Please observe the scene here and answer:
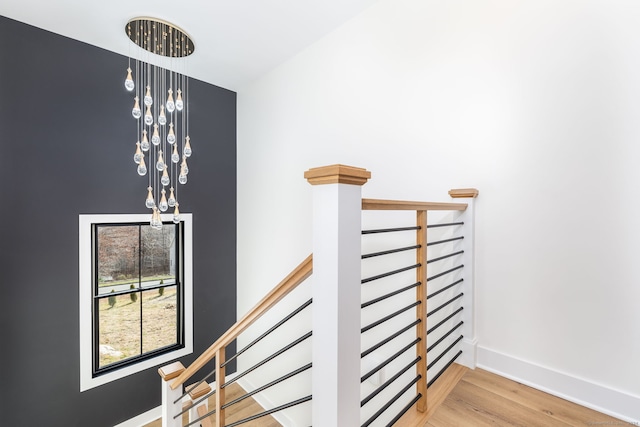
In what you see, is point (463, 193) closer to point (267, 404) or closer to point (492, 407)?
point (492, 407)

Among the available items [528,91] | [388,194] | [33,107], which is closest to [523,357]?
[388,194]

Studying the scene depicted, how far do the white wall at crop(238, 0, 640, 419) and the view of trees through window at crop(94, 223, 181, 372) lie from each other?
2457 mm

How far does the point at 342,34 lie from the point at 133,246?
9.89ft

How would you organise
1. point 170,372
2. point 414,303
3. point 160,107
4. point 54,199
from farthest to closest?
1. point 160,107
2. point 54,199
3. point 170,372
4. point 414,303

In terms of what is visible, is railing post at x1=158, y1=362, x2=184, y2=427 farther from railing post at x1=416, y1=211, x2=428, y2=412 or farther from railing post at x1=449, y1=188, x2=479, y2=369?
railing post at x1=449, y1=188, x2=479, y2=369

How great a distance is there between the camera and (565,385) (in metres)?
1.53

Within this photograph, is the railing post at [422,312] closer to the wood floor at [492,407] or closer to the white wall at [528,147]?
the wood floor at [492,407]

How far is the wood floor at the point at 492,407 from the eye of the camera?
1.38m

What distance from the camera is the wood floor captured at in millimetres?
1376

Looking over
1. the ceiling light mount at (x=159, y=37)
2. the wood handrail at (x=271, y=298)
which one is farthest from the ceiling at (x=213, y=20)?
the wood handrail at (x=271, y=298)

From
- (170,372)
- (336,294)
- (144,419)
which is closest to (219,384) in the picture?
(170,372)

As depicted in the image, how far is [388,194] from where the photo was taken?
2314 millimetres

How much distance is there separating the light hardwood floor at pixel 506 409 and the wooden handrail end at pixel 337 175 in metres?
1.25

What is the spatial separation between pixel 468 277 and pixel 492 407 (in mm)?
696
